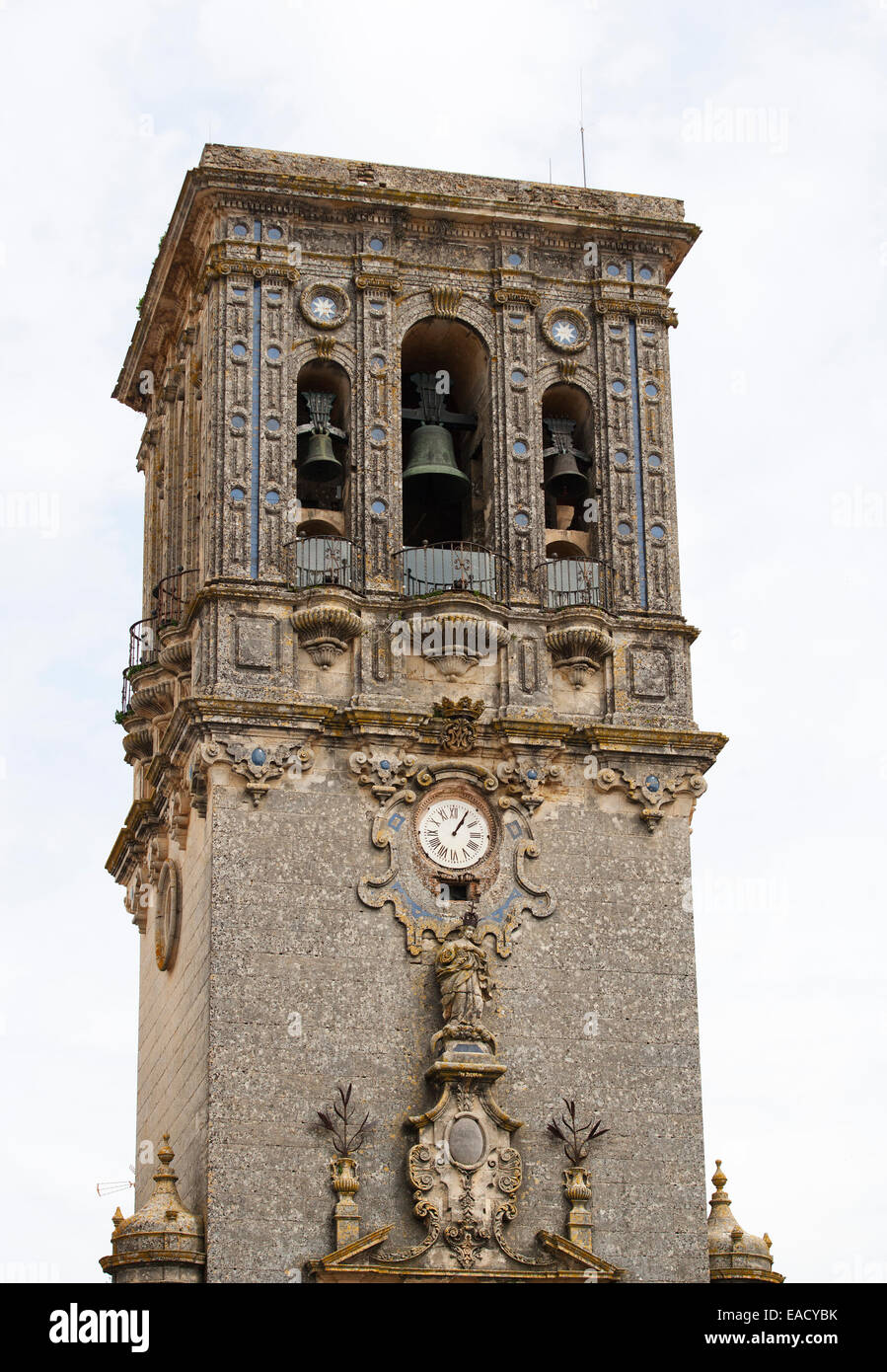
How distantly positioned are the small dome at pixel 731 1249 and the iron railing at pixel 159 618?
35.2ft

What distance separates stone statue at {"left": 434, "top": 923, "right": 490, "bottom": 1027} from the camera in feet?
110

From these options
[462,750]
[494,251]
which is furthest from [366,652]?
[494,251]

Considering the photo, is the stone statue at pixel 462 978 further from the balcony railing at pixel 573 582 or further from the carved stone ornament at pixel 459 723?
the balcony railing at pixel 573 582

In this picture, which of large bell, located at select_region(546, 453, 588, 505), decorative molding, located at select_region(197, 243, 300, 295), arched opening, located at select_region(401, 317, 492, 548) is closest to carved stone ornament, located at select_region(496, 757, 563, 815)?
arched opening, located at select_region(401, 317, 492, 548)

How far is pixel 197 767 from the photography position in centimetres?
3450

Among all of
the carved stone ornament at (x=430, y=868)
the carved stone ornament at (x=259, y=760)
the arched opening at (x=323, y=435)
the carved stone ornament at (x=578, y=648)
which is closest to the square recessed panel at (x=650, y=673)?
the carved stone ornament at (x=578, y=648)

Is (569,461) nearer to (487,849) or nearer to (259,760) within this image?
(487,849)

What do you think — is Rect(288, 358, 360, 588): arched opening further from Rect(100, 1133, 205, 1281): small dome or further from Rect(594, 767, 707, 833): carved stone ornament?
Rect(100, 1133, 205, 1281): small dome

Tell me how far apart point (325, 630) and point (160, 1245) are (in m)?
8.38

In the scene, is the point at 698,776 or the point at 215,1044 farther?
the point at 698,776

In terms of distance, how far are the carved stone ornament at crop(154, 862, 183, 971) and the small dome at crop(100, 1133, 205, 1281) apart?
189 inches

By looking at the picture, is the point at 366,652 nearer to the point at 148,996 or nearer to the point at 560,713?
the point at 560,713

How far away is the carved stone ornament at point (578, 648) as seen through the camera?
35.9 meters

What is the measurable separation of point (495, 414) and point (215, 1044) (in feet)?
33.6
